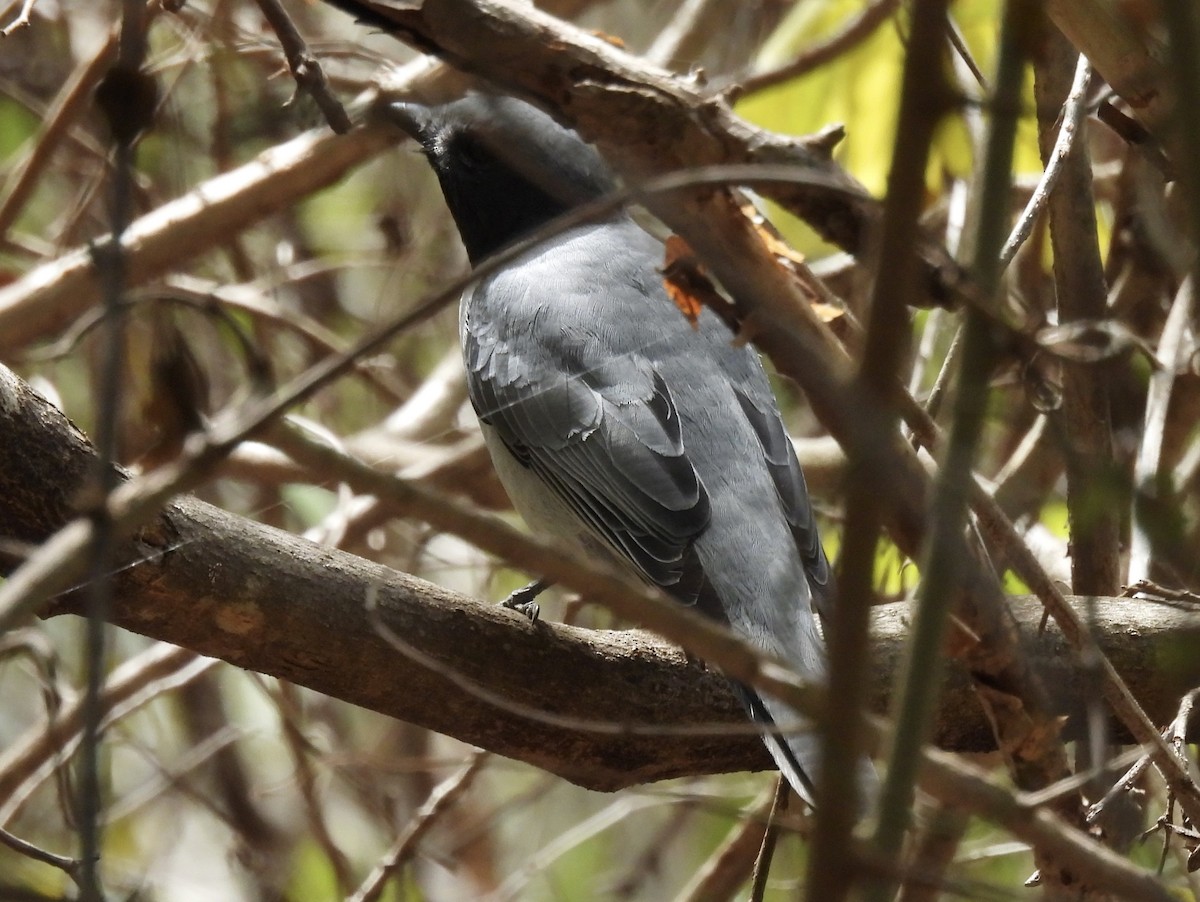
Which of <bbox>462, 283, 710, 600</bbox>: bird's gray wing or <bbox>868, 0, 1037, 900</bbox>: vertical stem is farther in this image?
<bbox>462, 283, 710, 600</bbox>: bird's gray wing

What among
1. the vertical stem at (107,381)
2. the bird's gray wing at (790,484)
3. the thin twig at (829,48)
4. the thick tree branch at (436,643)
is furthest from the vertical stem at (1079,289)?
the vertical stem at (107,381)

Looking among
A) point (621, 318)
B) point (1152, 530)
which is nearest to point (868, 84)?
point (621, 318)

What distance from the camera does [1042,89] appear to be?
9.15ft

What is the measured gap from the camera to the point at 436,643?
2396 millimetres

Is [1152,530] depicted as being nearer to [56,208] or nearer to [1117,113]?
[1117,113]

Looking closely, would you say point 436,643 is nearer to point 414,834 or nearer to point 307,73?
point 414,834

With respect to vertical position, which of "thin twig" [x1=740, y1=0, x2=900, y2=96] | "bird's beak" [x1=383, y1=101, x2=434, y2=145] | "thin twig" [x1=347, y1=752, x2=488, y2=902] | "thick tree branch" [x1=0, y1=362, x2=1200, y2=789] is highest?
"thin twig" [x1=740, y1=0, x2=900, y2=96]

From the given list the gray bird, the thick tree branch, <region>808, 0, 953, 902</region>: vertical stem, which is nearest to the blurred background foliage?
the gray bird

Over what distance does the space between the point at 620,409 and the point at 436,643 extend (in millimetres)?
1172

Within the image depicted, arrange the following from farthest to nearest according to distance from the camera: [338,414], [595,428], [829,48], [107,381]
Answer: [338,414] < [829,48] < [595,428] < [107,381]

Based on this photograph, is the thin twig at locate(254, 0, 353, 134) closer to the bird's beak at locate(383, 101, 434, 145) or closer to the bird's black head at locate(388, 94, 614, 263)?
the bird's black head at locate(388, 94, 614, 263)

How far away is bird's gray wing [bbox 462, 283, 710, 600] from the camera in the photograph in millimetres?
3145

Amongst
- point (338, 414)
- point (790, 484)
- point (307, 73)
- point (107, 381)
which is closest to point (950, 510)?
point (107, 381)

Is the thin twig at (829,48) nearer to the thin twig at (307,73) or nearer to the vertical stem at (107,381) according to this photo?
the thin twig at (307,73)
